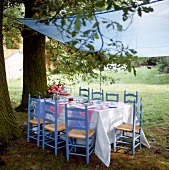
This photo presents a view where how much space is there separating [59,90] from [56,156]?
1548 mm

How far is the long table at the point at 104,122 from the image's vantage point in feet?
11.9

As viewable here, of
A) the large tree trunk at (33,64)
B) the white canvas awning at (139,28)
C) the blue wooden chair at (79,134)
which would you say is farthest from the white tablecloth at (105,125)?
the large tree trunk at (33,64)

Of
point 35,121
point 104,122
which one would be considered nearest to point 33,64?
point 35,121

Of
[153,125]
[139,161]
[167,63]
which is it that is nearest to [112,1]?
[139,161]

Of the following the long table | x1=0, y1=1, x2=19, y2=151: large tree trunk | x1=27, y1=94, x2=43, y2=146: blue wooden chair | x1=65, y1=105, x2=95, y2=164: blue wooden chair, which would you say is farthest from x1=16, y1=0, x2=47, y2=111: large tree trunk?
x1=65, y1=105, x2=95, y2=164: blue wooden chair

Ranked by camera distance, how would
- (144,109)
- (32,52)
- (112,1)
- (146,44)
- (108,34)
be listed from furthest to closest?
1. (144,109)
2. (32,52)
3. (146,44)
4. (108,34)
5. (112,1)

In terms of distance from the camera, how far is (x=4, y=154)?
378cm

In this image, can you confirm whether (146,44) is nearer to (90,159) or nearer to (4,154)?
(90,159)

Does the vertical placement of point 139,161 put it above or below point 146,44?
below

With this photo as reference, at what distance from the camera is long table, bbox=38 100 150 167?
3.62m

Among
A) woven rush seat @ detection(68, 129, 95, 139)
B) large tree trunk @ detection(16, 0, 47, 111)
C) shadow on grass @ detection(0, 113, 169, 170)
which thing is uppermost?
large tree trunk @ detection(16, 0, 47, 111)

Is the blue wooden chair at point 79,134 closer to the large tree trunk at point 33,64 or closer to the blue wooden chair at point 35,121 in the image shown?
the blue wooden chair at point 35,121

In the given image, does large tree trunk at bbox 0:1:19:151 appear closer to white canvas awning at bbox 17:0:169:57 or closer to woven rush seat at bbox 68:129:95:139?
white canvas awning at bbox 17:0:169:57

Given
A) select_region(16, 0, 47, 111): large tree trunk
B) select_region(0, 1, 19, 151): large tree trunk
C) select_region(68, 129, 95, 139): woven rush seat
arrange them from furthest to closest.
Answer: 1. select_region(16, 0, 47, 111): large tree trunk
2. select_region(0, 1, 19, 151): large tree trunk
3. select_region(68, 129, 95, 139): woven rush seat
